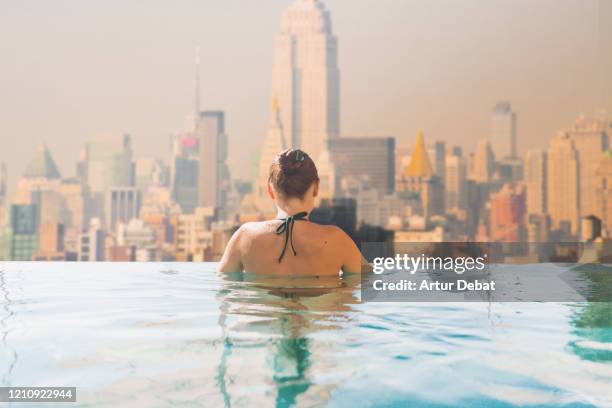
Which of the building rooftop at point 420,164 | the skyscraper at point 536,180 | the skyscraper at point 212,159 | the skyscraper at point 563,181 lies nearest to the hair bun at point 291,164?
the skyscraper at point 212,159

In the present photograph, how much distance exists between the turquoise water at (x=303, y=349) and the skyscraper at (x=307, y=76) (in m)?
110

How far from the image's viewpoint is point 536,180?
10369 centimetres

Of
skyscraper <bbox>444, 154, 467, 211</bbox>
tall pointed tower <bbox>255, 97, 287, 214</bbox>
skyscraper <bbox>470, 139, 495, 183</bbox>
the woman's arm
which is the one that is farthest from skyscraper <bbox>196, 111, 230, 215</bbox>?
the woman's arm

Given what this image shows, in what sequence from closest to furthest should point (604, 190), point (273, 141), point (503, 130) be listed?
point (604, 190)
point (273, 141)
point (503, 130)

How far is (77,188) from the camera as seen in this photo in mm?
110750

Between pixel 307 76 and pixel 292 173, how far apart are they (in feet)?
399

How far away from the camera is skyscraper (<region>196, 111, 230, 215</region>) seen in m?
102

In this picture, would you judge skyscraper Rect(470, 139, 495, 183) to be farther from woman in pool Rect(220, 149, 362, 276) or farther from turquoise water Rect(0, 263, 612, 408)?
turquoise water Rect(0, 263, 612, 408)

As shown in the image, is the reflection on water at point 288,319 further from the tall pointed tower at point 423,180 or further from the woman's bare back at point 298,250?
the tall pointed tower at point 423,180

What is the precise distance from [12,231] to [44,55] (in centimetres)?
2512

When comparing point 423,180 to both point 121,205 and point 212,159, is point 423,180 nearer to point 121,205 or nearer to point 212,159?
point 212,159

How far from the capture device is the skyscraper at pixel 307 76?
385 ft

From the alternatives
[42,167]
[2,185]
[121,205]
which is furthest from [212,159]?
[2,185]

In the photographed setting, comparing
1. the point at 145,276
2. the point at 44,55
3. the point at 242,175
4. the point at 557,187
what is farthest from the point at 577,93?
the point at 145,276
